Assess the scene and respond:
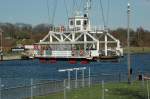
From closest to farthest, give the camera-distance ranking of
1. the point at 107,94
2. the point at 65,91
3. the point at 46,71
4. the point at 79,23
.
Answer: the point at 65,91
the point at 107,94
the point at 46,71
the point at 79,23

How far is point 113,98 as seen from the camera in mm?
34719

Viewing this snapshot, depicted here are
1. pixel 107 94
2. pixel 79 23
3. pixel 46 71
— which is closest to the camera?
pixel 107 94

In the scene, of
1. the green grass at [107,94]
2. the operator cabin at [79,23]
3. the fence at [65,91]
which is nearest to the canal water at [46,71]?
the fence at [65,91]

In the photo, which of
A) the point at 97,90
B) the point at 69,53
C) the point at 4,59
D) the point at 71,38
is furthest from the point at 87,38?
the point at 97,90

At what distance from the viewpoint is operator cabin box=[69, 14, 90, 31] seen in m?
159

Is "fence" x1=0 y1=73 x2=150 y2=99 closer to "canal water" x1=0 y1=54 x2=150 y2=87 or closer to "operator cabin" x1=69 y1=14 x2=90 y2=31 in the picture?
"canal water" x1=0 y1=54 x2=150 y2=87

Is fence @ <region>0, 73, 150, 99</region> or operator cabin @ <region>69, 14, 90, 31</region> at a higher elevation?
operator cabin @ <region>69, 14, 90, 31</region>

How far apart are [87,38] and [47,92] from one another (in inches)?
5065

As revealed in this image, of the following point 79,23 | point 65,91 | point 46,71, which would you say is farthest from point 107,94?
point 79,23

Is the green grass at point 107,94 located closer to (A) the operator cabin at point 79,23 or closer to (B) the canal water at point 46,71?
(B) the canal water at point 46,71

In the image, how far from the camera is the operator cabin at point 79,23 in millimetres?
159125

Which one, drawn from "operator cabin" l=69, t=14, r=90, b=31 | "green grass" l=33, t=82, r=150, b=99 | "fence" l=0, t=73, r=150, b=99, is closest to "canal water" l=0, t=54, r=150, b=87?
"fence" l=0, t=73, r=150, b=99

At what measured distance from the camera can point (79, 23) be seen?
162 meters

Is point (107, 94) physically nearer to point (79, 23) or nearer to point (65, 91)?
point (65, 91)
